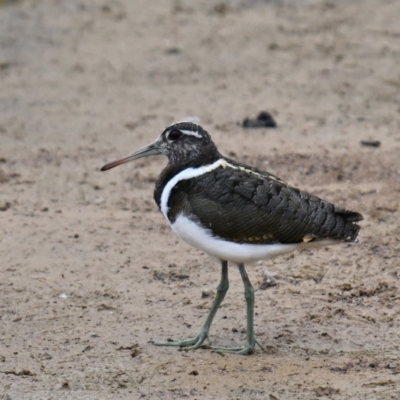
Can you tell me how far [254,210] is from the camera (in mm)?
6832

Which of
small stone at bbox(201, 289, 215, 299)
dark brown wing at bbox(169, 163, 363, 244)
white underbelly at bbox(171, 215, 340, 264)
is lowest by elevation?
small stone at bbox(201, 289, 215, 299)

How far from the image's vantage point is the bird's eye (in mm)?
7231

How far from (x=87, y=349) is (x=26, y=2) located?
9.80 metres

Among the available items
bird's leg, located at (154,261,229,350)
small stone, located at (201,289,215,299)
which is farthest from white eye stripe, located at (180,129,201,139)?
small stone, located at (201,289,215,299)

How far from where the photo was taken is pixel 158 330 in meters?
7.46

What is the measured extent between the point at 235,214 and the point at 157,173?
373 cm

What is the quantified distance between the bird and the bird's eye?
0.02 metres

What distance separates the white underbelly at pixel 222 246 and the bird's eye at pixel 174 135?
0.73 m

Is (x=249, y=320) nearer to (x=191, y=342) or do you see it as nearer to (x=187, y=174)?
(x=191, y=342)

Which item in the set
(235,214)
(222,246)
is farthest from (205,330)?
(235,214)

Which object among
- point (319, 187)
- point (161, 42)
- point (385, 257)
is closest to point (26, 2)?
point (161, 42)

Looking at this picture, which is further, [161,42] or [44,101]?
[161,42]

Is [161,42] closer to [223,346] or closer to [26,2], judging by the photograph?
[26,2]

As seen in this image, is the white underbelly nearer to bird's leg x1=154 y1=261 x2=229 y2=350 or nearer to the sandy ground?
bird's leg x1=154 y1=261 x2=229 y2=350
